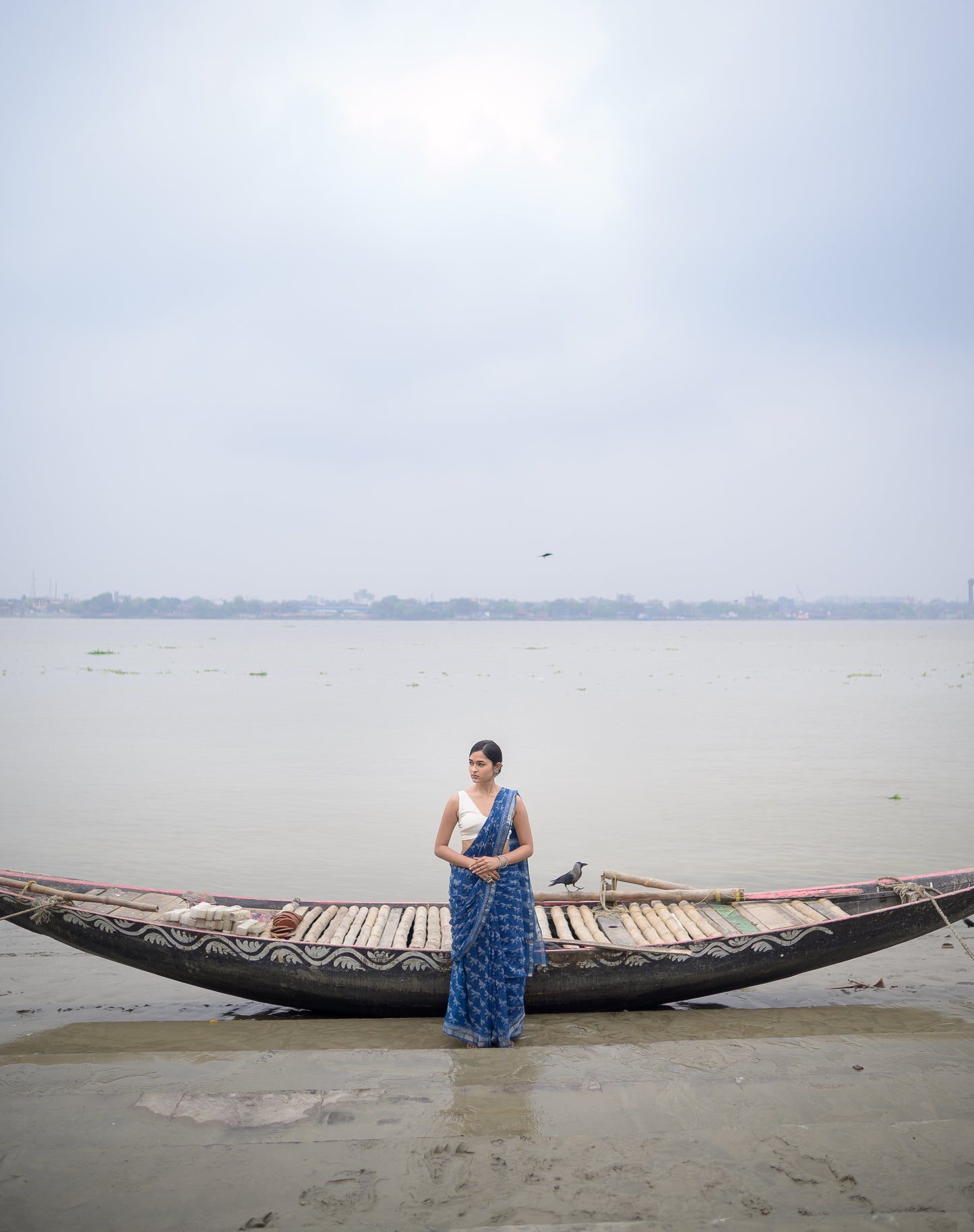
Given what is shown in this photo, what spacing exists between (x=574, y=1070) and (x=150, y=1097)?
213 centimetres

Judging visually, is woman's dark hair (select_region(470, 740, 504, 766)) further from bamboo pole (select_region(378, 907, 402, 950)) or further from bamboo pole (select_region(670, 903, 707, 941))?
bamboo pole (select_region(670, 903, 707, 941))

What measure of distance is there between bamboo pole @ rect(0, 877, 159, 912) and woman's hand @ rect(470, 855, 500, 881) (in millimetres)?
2495

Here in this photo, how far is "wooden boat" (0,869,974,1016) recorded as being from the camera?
5.41 metres

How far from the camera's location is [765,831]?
37.6 feet

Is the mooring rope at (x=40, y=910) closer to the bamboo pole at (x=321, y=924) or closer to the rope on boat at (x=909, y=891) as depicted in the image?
the bamboo pole at (x=321, y=924)

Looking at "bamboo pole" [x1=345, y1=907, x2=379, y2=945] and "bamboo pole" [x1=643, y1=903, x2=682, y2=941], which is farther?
"bamboo pole" [x1=643, y1=903, x2=682, y2=941]

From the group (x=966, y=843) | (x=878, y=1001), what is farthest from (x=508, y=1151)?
(x=966, y=843)

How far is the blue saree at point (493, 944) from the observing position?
494cm

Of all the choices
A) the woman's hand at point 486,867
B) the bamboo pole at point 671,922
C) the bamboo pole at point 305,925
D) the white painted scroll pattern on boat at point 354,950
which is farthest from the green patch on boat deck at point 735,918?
the bamboo pole at point 305,925

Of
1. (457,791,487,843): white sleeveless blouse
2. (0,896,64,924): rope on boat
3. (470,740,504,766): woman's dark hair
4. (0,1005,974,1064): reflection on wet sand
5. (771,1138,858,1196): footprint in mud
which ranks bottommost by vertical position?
(0,1005,974,1064): reflection on wet sand

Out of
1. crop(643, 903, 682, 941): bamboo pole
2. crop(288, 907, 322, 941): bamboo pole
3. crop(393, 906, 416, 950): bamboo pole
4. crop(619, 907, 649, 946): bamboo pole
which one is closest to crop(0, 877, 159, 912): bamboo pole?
crop(288, 907, 322, 941): bamboo pole

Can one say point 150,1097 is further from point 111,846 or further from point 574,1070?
point 111,846

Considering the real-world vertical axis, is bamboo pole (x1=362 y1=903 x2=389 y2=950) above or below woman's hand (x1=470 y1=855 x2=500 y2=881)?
below

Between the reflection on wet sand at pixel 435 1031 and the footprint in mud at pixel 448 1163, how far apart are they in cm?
90
